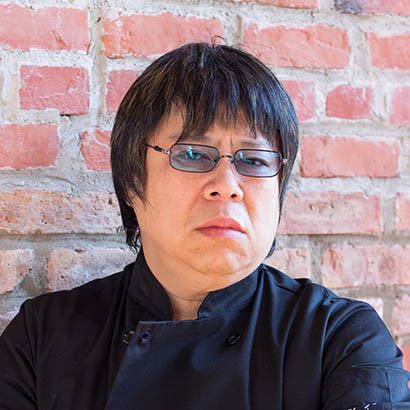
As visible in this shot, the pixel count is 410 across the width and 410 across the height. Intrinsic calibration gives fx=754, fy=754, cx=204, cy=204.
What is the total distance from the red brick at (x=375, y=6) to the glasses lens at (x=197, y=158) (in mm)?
568

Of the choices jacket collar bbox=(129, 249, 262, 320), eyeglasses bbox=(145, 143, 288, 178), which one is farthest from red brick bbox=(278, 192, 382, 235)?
eyeglasses bbox=(145, 143, 288, 178)

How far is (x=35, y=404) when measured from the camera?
1187 millimetres

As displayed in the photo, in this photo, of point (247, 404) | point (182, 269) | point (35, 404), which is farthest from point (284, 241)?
point (35, 404)

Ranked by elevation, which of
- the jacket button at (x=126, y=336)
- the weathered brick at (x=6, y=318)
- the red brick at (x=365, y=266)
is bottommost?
the weathered brick at (x=6, y=318)

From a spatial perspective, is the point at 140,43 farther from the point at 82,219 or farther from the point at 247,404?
the point at 247,404

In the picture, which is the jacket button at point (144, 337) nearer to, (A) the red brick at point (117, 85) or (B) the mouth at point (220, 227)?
(B) the mouth at point (220, 227)

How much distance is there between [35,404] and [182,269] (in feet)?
1.03

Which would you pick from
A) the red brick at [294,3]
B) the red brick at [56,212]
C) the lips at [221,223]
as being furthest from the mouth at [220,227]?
the red brick at [294,3]

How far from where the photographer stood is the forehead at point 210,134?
1138mm

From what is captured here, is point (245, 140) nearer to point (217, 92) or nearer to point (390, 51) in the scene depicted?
point (217, 92)

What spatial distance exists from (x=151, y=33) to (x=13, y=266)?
0.50 meters

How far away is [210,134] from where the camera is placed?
1137 millimetres

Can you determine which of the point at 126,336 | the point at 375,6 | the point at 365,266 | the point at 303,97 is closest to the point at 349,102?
the point at 303,97

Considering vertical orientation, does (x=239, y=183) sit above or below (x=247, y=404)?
above
